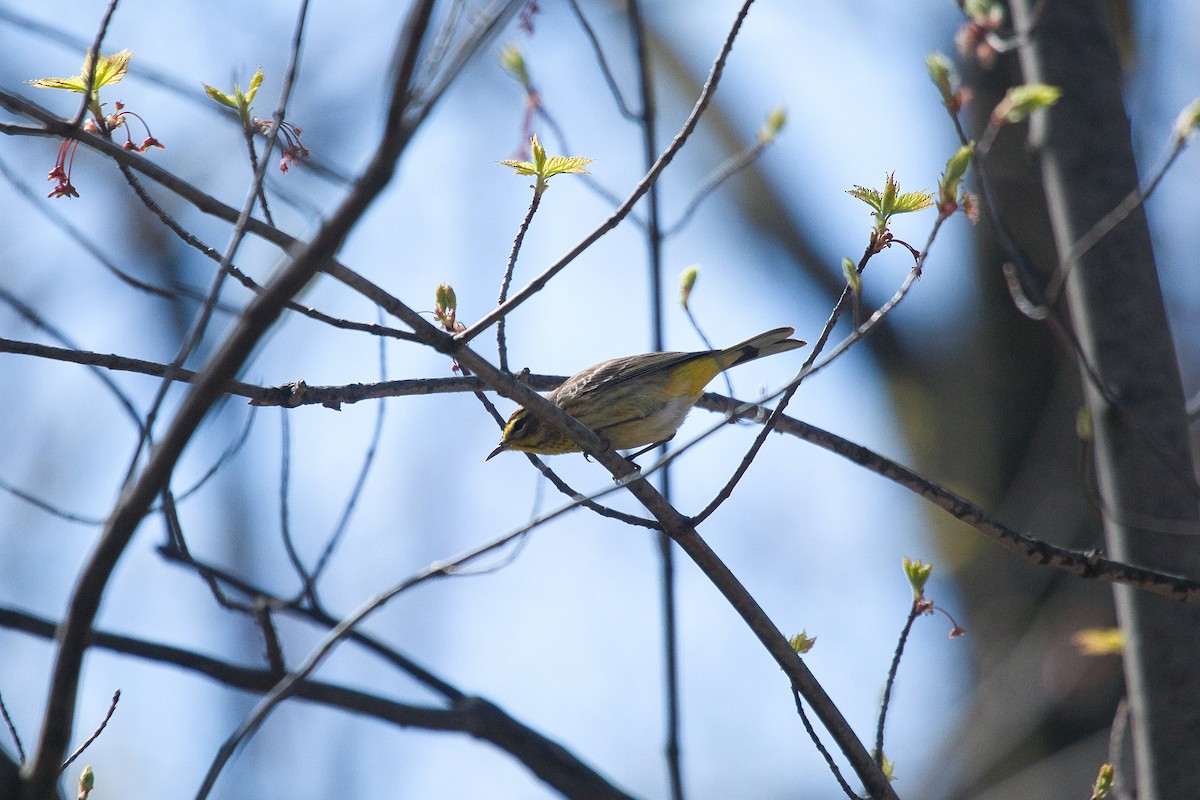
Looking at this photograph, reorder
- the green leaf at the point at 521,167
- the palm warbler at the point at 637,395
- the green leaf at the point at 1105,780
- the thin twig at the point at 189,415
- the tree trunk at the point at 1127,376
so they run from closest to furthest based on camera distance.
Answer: the thin twig at the point at 189,415 → the green leaf at the point at 521,167 → the green leaf at the point at 1105,780 → the tree trunk at the point at 1127,376 → the palm warbler at the point at 637,395

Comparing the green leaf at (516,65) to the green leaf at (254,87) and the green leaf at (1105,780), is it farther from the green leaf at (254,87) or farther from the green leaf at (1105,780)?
the green leaf at (1105,780)

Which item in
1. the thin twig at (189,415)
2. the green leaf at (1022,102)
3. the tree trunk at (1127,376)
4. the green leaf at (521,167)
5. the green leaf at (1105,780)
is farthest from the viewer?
the tree trunk at (1127,376)

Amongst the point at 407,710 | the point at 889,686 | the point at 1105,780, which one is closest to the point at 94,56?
the point at 407,710

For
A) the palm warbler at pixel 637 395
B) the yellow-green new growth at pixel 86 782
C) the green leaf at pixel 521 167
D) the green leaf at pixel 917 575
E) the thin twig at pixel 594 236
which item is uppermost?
the palm warbler at pixel 637 395

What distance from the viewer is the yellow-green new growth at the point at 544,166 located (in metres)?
2.69

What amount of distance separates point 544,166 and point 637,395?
90.2 inches

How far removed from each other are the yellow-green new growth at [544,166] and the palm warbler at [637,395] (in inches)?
78.4

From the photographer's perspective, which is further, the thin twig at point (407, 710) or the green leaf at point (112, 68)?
the green leaf at point (112, 68)

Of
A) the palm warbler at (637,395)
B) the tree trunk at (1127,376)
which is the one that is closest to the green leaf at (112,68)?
the palm warbler at (637,395)

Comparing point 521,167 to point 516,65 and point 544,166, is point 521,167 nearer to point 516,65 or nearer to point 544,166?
point 544,166

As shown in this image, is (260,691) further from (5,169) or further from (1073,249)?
(1073,249)

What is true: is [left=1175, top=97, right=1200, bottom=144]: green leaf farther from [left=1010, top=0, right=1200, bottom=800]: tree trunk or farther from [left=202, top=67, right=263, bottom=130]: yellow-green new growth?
[left=202, top=67, right=263, bottom=130]: yellow-green new growth

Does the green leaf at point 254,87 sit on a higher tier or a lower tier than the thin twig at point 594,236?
higher

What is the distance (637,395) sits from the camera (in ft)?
16.2
